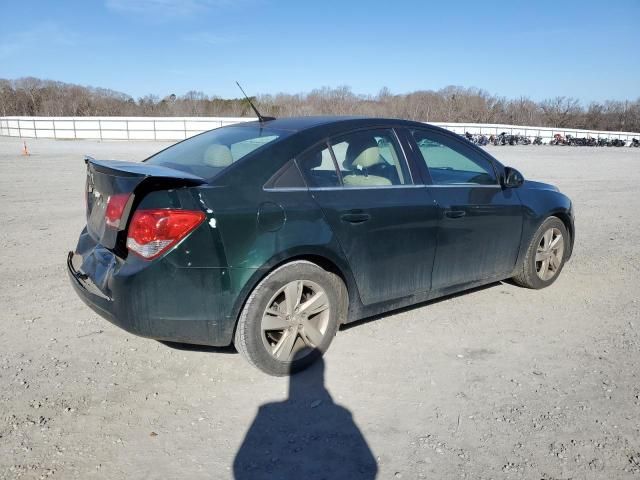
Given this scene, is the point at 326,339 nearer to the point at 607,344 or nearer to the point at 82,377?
the point at 82,377

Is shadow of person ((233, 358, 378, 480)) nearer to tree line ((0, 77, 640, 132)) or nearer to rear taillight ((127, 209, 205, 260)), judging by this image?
rear taillight ((127, 209, 205, 260))

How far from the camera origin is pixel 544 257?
5246 millimetres

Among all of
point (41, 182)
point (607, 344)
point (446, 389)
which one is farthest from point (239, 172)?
point (41, 182)

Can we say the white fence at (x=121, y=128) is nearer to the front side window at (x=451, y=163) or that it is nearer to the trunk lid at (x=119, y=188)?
the front side window at (x=451, y=163)

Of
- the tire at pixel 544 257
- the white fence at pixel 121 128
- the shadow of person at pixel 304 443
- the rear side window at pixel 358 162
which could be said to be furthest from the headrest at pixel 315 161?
the white fence at pixel 121 128

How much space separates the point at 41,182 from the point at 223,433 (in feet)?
40.4

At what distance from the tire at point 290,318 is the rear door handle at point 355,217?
0.38 m

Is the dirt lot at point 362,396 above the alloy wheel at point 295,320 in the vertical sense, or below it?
below

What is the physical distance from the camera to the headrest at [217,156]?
11.5ft

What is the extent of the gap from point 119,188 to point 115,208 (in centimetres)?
12

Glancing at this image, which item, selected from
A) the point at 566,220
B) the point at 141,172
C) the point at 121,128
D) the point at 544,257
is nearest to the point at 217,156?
the point at 141,172

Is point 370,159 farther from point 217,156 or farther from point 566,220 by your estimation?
point 566,220

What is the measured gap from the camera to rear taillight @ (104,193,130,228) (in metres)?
3.08

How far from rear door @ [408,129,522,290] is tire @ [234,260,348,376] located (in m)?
1.06
